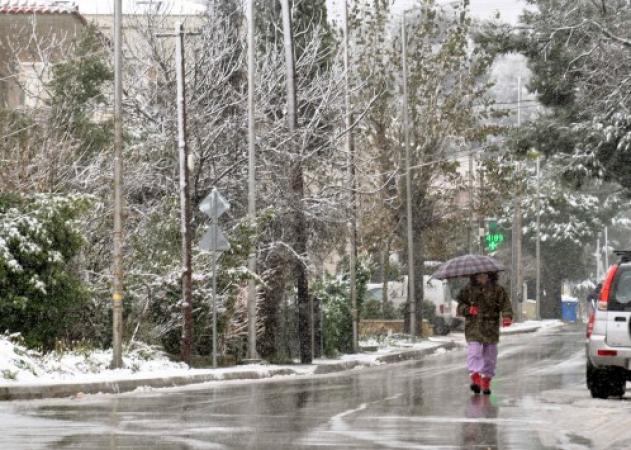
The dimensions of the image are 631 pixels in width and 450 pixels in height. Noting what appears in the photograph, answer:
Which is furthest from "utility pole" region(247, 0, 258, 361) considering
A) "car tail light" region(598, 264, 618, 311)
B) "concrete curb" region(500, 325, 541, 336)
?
"concrete curb" region(500, 325, 541, 336)

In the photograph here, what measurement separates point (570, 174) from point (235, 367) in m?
17.5

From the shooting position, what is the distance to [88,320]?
28266 millimetres

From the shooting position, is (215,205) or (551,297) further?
(551,297)

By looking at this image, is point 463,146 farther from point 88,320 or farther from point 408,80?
point 88,320

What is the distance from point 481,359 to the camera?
2012 cm

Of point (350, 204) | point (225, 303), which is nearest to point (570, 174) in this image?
point (350, 204)

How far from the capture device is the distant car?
18.6 metres

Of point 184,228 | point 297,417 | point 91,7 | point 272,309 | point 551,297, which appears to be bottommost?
point 297,417

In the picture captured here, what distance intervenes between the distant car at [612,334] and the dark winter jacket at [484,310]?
1383mm

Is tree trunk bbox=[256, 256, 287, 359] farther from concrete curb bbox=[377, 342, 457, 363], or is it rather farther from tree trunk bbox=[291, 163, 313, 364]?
concrete curb bbox=[377, 342, 457, 363]

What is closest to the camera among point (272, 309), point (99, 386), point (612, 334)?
point (612, 334)

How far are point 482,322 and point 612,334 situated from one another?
1.98 metres

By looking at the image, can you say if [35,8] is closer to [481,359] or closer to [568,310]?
[481,359]

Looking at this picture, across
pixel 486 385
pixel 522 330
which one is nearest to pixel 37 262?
pixel 486 385
